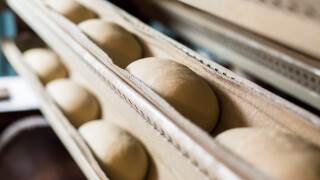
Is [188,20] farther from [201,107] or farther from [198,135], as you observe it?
[198,135]

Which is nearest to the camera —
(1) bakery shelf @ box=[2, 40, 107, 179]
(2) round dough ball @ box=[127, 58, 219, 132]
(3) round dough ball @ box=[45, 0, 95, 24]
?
(2) round dough ball @ box=[127, 58, 219, 132]

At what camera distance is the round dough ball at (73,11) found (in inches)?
60.0

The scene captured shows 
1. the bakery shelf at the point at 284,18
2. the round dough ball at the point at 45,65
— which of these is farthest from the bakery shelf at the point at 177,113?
the round dough ball at the point at 45,65

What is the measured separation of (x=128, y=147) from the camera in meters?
1.22

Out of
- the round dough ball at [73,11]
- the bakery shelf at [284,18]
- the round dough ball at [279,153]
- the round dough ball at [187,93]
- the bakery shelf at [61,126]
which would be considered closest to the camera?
the bakery shelf at [284,18]

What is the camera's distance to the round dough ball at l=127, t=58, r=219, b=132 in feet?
3.00

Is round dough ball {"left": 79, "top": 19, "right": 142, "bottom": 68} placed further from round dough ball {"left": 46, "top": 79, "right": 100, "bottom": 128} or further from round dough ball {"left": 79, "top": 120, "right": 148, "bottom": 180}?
round dough ball {"left": 46, "top": 79, "right": 100, "bottom": 128}

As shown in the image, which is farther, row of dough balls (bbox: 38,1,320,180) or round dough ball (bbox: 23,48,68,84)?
round dough ball (bbox: 23,48,68,84)

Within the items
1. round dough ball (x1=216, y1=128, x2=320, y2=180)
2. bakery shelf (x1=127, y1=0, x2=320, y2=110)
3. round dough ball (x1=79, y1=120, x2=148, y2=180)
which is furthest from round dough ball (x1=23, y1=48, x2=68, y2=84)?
round dough ball (x1=216, y1=128, x2=320, y2=180)

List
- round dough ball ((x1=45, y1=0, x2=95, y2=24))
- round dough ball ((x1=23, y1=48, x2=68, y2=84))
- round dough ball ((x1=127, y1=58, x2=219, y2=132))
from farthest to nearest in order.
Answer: round dough ball ((x1=23, y1=48, x2=68, y2=84)) < round dough ball ((x1=45, y1=0, x2=95, y2=24)) < round dough ball ((x1=127, y1=58, x2=219, y2=132))

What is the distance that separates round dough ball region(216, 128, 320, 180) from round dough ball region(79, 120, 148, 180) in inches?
20.5

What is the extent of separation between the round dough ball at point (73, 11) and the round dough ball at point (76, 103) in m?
0.28

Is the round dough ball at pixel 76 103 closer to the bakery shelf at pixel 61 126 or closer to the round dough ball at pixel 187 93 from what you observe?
the bakery shelf at pixel 61 126

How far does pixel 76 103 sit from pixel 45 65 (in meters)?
0.44
